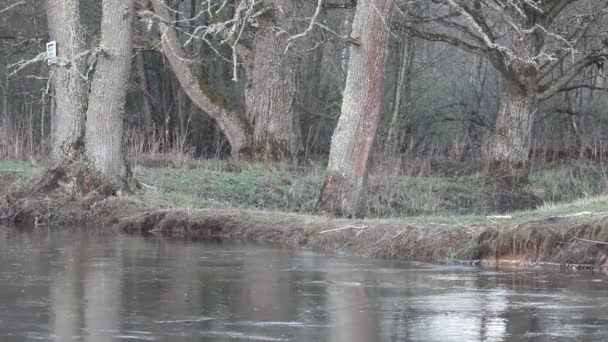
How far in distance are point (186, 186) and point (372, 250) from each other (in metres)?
8.02

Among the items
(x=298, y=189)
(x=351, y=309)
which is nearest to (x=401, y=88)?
(x=298, y=189)

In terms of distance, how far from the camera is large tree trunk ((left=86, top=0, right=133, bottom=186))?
22.7m

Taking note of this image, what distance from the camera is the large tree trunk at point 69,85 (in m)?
23.2

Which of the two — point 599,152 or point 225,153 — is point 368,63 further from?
point 225,153

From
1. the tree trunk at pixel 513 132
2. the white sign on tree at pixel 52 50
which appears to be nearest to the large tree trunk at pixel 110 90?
the white sign on tree at pixel 52 50

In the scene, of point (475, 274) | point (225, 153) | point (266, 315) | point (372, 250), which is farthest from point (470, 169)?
point (266, 315)

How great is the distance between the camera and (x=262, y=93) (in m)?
28.6

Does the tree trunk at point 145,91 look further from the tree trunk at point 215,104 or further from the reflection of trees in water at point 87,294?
the reflection of trees in water at point 87,294

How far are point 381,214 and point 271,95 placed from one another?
561cm

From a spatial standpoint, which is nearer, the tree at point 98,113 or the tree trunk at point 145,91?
the tree at point 98,113

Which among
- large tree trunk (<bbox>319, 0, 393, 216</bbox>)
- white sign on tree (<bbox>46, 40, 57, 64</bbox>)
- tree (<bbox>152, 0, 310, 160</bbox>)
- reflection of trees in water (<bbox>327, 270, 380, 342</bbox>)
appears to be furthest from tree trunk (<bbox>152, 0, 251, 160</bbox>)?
reflection of trees in water (<bbox>327, 270, 380, 342</bbox>)

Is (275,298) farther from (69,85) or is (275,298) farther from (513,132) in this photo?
(513,132)

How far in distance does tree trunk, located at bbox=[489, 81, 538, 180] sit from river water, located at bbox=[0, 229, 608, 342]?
41.4 ft

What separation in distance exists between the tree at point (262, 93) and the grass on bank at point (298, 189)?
3.02ft
